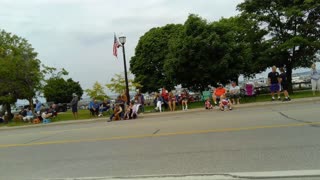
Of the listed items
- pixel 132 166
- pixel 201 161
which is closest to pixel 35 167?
pixel 132 166

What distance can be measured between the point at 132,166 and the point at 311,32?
87.6 feet

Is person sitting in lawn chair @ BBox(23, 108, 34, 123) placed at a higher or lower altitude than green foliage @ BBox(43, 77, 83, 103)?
lower

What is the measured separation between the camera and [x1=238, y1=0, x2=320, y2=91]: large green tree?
29141 mm

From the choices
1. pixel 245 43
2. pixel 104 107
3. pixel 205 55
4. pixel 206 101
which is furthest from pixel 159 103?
pixel 245 43

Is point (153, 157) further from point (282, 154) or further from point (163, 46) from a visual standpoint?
point (163, 46)

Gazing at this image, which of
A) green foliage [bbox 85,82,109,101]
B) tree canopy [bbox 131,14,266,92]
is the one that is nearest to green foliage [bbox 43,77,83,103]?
green foliage [bbox 85,82,109,101]

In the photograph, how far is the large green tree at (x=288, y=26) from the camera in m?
29.1

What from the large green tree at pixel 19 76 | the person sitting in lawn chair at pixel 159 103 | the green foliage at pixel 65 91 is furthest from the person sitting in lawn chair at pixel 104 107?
the green foliage at pixel 65 91

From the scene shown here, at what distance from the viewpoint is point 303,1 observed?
2975 cm

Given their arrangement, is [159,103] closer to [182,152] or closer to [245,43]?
[245,43]

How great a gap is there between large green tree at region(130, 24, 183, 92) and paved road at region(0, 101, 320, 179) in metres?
36.0

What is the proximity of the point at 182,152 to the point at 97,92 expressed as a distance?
30.7 meters

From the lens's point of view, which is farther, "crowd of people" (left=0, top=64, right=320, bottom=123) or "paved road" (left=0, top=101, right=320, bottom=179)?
"crowd of people" (left=0, top=64, right=320, bottom=123)

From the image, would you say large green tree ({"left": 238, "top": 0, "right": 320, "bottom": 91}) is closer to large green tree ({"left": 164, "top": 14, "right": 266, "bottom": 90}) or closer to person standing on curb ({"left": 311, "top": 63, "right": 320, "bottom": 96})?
large green tree ({"left": 164, "top": 14, "right": 266, "bottom": 90})
